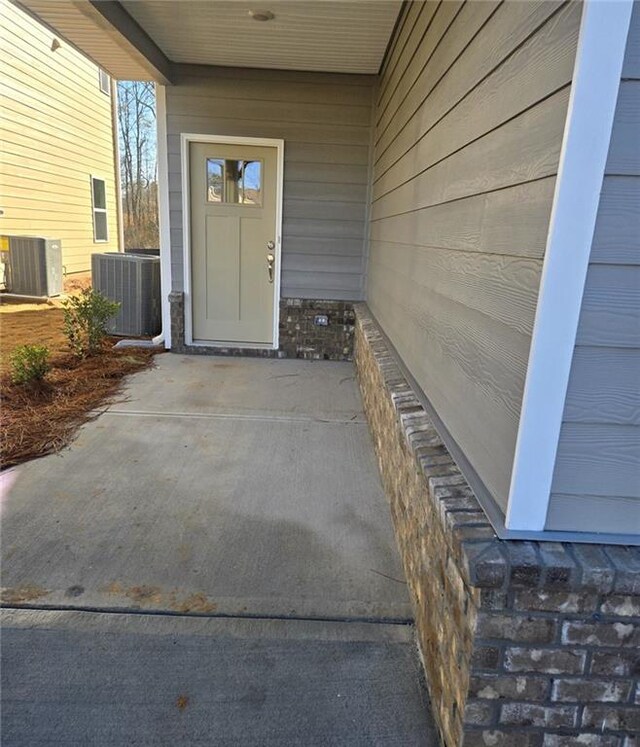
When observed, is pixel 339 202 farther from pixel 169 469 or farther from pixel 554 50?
pixel 554 50

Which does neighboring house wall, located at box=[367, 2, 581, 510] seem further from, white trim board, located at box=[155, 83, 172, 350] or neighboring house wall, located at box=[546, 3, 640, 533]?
white trim board, located at box=[155, 83, 172, 350]

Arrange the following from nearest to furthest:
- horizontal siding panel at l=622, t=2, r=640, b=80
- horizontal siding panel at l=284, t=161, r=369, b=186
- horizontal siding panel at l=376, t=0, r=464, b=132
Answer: horizontal siding panel at l=622, t=2, r=640, b=80
horizontal siding panel at l=376, t=0, r=464, b=132
horizontal siding panel at l=284, t=161, r=369, b=186

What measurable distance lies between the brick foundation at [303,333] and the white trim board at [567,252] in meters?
4.16

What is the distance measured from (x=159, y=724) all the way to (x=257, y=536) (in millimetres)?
891

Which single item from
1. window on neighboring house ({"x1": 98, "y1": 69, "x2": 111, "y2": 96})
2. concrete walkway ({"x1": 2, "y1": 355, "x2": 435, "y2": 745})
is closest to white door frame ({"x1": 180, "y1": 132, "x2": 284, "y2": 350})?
concrete walkway ({"x1": 2, "y1": 355, "x2": 435, "y2": 745})

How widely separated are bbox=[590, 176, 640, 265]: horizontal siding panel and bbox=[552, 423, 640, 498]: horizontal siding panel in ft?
1.15

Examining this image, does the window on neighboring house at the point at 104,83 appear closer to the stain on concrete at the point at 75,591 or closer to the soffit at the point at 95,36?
the soffit at the point at 95,36

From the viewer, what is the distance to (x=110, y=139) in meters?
10.5

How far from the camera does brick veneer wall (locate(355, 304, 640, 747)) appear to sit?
107 centimetres

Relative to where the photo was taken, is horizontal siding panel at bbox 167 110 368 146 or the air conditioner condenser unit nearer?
horizontal siding panel at bbox 167 110 368 146

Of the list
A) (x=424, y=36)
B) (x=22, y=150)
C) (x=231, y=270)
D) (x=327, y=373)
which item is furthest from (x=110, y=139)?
(x=424, y=36)

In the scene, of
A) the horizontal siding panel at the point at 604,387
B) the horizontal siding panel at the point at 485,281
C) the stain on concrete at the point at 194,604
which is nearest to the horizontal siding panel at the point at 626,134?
the horizontal siding panel at the point at 485,281

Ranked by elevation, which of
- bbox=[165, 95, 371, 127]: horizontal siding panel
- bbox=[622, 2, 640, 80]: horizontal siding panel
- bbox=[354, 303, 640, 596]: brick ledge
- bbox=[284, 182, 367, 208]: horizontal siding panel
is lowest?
bbox=[354, 303, 640, 596]: brick ledge

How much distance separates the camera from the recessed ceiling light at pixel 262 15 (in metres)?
3.49
